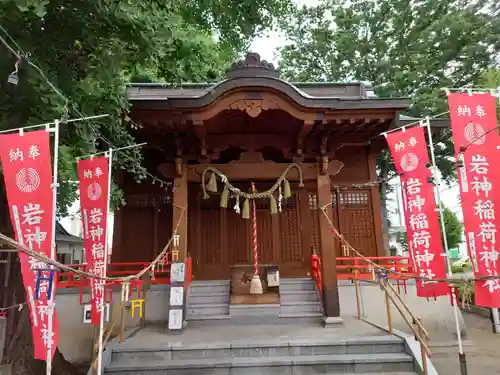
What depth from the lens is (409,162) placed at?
7035 millimetres

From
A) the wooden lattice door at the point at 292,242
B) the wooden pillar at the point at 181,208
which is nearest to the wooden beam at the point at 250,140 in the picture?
the wooden pillar at the point at 181,208

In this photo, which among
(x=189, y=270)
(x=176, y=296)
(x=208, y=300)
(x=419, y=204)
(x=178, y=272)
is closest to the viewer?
(x=419, y=204)

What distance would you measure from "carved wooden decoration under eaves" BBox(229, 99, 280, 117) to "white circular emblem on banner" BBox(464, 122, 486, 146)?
3654 millimetres

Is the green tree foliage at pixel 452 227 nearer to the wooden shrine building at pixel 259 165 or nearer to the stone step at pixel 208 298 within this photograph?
the wooden shrine building at pixel 259 165

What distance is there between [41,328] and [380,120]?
7745mm

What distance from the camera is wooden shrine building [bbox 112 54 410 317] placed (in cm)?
790

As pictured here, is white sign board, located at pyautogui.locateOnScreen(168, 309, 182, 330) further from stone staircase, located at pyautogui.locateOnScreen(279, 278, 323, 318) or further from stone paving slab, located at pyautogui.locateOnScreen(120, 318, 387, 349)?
stone staircase, located at pyautogui.locateOnScreen(279, 278, 323, 318)

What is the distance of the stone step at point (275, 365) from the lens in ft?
19.6

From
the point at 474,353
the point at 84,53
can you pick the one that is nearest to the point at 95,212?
the point at 84,53

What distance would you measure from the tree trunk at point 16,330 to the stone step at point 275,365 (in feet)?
5.03

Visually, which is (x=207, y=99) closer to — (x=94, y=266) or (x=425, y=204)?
(x=94, y=266)

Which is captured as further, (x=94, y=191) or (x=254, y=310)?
(x=254, y=310)

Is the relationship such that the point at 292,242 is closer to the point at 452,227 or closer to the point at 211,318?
the point at 211,318

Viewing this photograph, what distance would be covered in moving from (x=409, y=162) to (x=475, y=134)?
138cm
